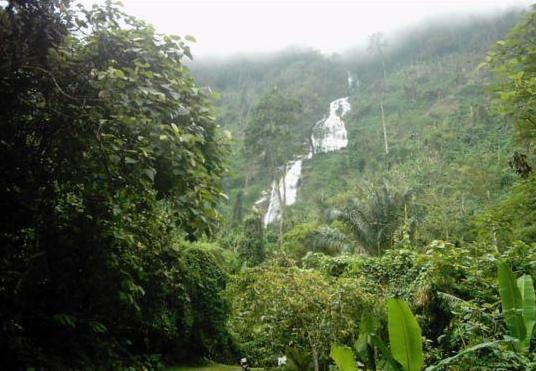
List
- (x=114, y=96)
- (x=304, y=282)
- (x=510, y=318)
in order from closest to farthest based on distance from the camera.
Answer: (x=114, y=96), (x=510, y=318), (x=304, y=282)

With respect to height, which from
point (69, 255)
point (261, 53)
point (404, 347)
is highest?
point (261, 53)

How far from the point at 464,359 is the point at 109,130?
338cm

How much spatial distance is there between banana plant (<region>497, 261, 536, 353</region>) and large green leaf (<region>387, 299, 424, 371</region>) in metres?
0.83

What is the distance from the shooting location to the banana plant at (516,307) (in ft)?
11.6

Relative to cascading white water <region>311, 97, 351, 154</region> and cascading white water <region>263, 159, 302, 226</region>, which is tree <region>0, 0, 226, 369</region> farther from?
cascading white water <region>311, 97, 351, 154</region>

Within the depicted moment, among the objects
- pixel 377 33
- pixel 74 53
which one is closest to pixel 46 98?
pixel 74 53

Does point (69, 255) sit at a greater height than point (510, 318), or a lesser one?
greater

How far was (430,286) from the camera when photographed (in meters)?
7.18

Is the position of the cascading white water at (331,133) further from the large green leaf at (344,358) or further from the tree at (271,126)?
the large green leaf at (344,358)

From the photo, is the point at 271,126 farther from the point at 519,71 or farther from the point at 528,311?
the point at 528,311

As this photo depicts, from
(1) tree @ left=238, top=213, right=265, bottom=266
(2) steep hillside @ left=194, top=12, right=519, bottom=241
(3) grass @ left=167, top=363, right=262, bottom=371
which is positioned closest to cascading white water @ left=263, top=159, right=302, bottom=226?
(2) steep hillside @ left=194, top=12, right=519, bottom=241

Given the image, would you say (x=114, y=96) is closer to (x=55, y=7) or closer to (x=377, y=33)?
(x=55, y=7)

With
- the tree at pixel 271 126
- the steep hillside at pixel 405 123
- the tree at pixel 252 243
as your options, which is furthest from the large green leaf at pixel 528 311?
the tree at pixel 271 126

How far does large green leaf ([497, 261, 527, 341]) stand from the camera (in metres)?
3.54
